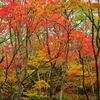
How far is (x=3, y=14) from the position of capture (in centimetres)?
1659

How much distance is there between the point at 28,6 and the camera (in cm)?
1605

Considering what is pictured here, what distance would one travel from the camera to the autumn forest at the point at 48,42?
53.7 feet

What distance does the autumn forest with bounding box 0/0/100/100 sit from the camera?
53.7 ft

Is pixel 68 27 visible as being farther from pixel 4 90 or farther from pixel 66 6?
pixel 4 90

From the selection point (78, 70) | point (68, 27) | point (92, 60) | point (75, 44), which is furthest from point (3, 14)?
point (92, 60)

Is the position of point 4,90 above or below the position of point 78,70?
below

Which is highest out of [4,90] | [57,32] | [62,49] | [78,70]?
[57,32]

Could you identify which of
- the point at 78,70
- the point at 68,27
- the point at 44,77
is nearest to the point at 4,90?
the point at 44,77

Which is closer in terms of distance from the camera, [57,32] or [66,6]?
[66,6]

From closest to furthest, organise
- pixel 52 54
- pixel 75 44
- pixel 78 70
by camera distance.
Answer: pixel 52 54 → pixel 75 44 → pixel 78 70

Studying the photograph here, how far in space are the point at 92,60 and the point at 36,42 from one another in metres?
6.64

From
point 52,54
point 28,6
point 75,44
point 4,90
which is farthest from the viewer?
point 4,90

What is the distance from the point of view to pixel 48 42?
21906mm

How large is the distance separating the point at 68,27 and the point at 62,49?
207 cm
